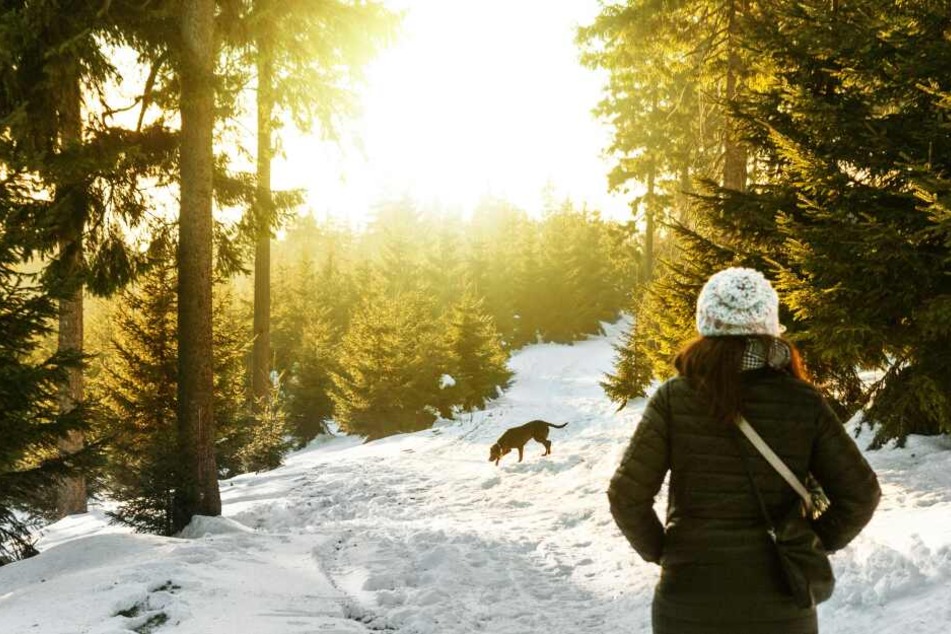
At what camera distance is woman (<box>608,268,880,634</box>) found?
8.08 ft

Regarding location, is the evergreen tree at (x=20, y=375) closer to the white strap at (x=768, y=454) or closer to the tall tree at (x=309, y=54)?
the tall tree at (x=309, y=54)

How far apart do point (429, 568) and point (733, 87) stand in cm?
1099

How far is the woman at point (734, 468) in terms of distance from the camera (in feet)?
8.08

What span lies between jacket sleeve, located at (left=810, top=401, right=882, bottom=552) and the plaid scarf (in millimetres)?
224

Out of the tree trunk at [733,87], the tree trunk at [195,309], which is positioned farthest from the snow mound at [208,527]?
the tree trunk at [733,87]

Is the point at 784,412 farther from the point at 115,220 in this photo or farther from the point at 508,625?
the point at 115,220

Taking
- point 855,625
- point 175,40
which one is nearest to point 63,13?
point 175,40

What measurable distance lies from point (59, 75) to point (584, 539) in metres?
9.54

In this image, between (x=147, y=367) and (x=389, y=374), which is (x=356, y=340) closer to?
(x=389, y=374)

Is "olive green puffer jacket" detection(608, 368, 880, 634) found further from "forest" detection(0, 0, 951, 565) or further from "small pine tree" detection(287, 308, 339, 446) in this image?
"small pine tree" detection(287, 308, 339, 446)

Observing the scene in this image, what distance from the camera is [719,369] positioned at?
248 centimetres

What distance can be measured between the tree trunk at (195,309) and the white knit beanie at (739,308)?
361 inches

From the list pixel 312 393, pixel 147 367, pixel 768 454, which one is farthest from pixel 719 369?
pixel 312 393

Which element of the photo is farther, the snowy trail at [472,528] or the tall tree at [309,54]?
the tall tree at [309,54]
